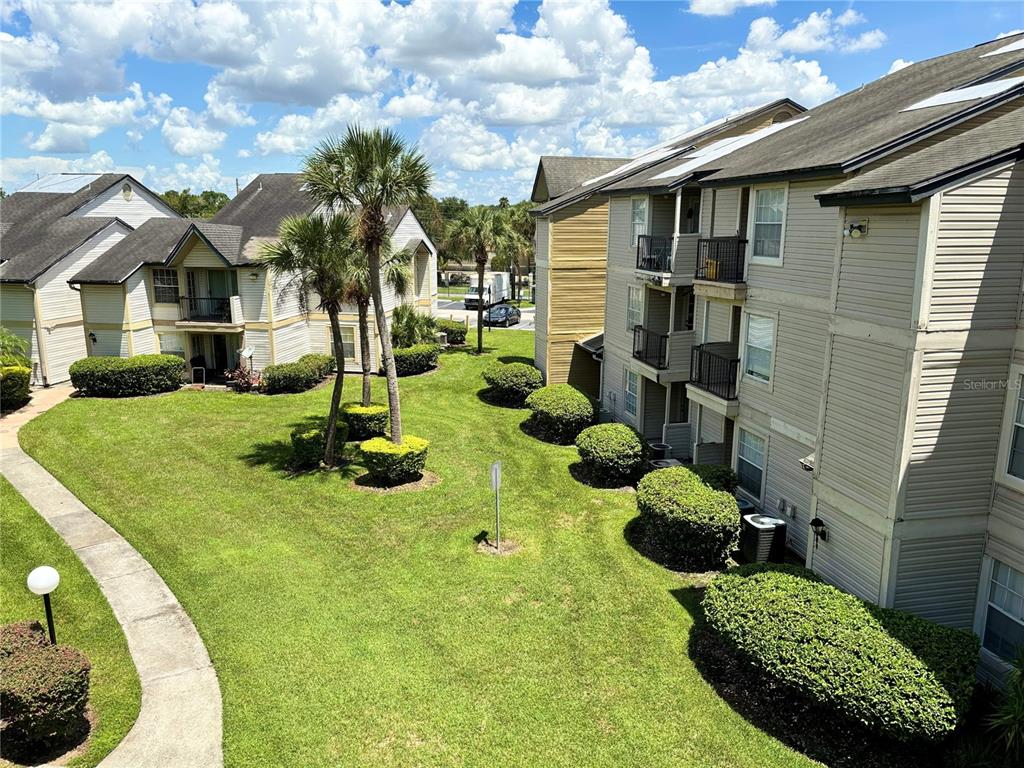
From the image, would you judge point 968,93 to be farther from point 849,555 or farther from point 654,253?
point 654,253

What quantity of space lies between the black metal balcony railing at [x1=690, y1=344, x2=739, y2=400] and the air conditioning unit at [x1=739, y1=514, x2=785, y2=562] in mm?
3409

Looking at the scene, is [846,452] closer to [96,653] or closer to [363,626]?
[363,626]

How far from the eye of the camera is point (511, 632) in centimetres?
1209

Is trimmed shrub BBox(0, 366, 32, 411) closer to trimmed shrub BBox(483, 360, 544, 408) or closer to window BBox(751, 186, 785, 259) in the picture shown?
trimmed shrub BBox(483, 360, 544, 408)

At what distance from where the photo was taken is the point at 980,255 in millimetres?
9586

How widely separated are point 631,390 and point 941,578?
1363cm

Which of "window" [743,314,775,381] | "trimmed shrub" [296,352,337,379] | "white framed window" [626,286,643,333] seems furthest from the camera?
"trimmed shrub" [296,352,337,379]

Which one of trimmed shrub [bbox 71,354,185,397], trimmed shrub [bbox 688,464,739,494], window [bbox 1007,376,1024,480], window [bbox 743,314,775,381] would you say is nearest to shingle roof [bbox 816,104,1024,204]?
window [bbox 1007,376,1024,480]

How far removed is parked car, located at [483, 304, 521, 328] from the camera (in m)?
49.6

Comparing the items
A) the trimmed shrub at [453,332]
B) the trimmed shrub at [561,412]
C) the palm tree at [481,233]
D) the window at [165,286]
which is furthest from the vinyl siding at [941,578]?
the trimmed shrub at [453,332]

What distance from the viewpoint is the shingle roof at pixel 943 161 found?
30.5 ft

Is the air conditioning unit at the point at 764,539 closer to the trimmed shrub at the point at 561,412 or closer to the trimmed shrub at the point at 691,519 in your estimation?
the trimmed shrub at the point at 691,519

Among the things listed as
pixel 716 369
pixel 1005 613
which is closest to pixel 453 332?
pixel 716 369

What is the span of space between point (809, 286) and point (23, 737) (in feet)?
50.2
